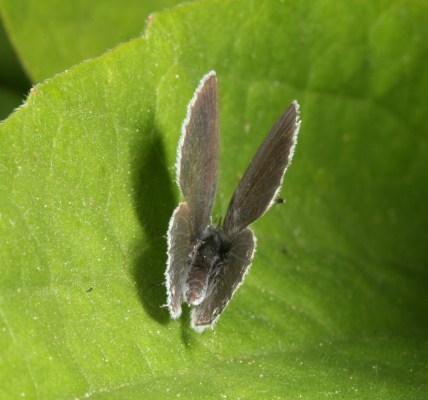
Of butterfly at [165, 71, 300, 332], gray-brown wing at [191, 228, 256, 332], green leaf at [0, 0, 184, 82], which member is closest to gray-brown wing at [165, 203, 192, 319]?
butterfly at [165, 71, 300, 332]

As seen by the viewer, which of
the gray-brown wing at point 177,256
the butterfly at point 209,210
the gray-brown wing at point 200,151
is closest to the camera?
the gray-brown wing at point 177,256

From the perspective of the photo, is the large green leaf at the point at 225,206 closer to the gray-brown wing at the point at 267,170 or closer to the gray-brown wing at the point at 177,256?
the gray-brown wing at the point at 177,256

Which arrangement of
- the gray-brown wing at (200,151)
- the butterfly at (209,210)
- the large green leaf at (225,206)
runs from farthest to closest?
the gray-brown wing at (200,151) → the butterfly at (209,210) → the large green leaf at (225,206)

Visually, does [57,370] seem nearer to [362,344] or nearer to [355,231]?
[362,344]

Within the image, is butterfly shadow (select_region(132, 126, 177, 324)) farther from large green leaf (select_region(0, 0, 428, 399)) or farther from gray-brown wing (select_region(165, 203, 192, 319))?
gray-brown wing (select_region(165, 203, 192, 319))

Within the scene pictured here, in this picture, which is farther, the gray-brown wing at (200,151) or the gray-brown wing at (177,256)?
the gray-brown wing at (200,151)

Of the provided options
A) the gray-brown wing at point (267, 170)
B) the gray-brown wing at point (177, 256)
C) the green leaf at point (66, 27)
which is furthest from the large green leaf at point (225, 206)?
the green leaf at point (66, 27)
